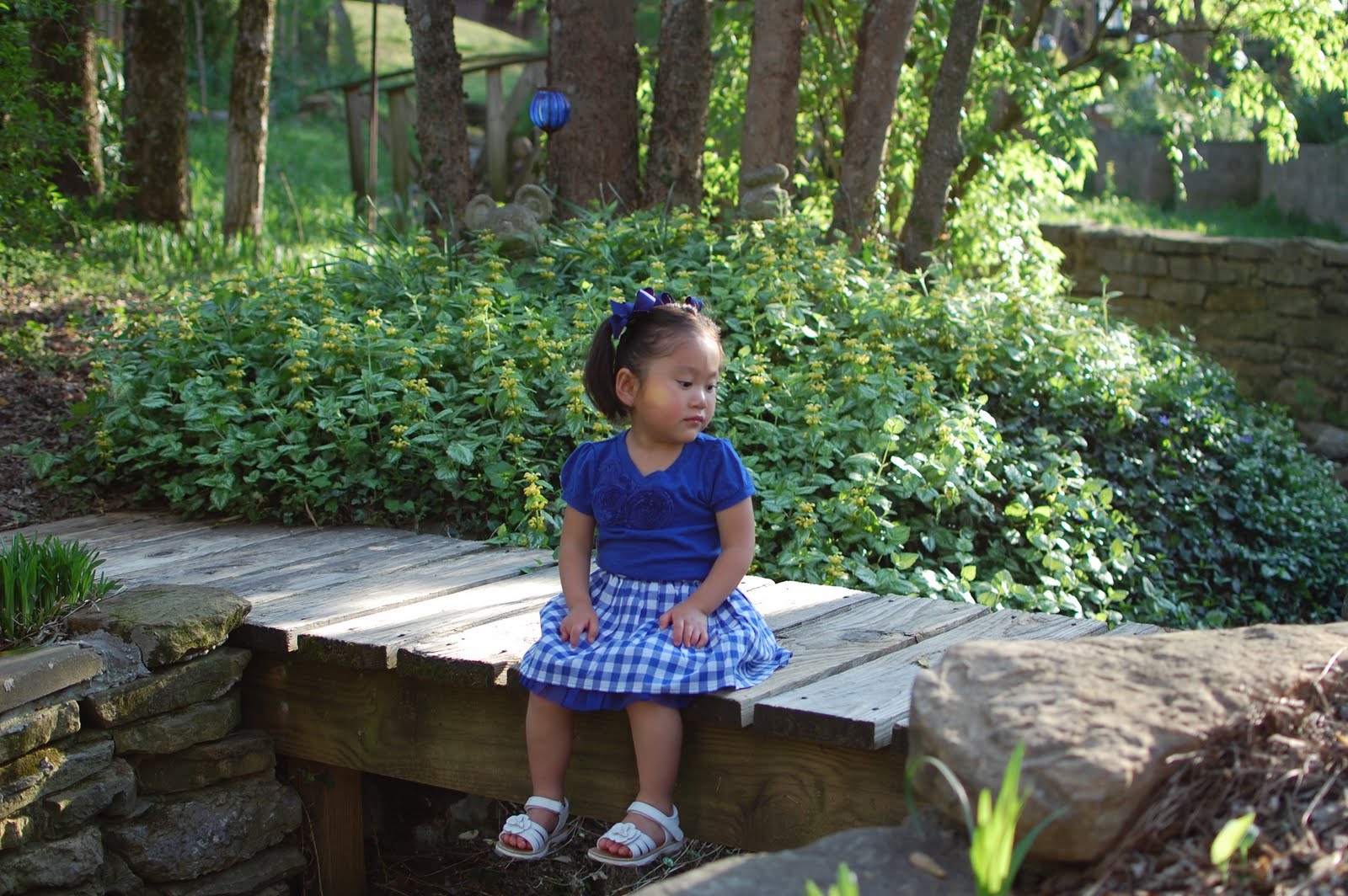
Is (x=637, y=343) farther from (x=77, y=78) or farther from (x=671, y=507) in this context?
(x=77, y=78)

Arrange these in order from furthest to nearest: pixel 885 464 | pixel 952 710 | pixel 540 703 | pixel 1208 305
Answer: pixel 1208 305
pixel 885 464
pixel 540 703
pixel 952 710

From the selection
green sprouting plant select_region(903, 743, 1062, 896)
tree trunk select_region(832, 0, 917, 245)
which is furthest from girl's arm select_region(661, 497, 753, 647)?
tree trunk select_region(832, 0, 917, 245)

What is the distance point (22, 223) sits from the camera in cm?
567

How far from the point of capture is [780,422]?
5.07m

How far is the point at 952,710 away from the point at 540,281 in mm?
4194

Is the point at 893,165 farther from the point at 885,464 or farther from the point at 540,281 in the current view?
the point at 885,464

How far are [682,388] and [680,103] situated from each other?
163 inches

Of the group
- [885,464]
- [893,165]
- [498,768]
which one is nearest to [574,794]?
[498,768]

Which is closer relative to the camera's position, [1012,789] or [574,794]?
Result: [1012,789]

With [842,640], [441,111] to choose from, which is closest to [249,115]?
[441,111]

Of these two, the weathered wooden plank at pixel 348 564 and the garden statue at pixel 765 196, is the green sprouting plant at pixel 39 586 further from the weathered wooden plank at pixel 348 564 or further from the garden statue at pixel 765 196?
the garden statue at pixel 765 196

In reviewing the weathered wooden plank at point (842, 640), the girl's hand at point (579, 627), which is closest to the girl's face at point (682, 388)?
the girl's hand at point (579, 627)

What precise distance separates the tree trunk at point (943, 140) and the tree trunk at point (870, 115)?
10.3 inches

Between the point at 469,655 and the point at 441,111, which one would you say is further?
the point at 441,111
